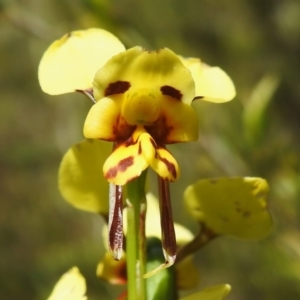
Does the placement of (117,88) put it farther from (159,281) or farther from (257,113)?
(257,113)

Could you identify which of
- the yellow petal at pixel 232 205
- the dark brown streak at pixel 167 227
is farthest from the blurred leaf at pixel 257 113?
the dark brown streak at pixel 167 227

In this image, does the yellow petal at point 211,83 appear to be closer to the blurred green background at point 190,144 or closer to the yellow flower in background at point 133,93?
the yellow flower in background at point 133,93

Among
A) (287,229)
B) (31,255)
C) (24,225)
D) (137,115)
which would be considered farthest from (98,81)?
(24,225)

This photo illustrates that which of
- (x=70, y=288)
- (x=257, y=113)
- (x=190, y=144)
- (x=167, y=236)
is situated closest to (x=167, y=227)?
(x=167, y=236)

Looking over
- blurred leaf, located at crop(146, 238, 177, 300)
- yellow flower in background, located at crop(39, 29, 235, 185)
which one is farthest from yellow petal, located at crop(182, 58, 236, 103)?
blurred leaf, located at crop(146, 238, 177, 300)

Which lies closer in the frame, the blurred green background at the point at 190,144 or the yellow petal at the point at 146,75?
the yellow petal at the point at 146,75

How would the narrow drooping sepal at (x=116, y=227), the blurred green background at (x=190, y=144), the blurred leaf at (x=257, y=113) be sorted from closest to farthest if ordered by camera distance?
the narrow drooping sepal at (x=116, y=227) < the blurred leaf at (x=257, y=113) < the blurred green background at (x=190, y=144)
